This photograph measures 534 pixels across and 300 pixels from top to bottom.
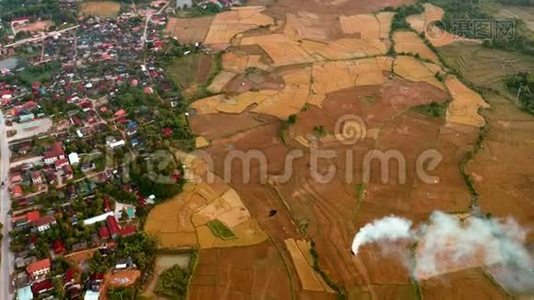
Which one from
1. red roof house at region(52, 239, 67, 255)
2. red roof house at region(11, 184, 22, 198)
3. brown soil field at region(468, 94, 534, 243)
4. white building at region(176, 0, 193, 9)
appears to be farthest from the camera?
white building at region(176, 0, 193, 9)

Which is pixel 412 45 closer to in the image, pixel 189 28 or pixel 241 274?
pixel 189 28

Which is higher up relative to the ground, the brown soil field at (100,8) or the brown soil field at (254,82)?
the brown soil field at (100,8)

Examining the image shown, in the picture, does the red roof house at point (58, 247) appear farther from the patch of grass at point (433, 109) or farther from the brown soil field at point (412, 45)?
the brown soil field at point (412, 45)

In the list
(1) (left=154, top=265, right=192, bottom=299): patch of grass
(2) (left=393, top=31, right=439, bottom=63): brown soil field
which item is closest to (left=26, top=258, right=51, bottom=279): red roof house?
(1) (left=154, top=265, right=192, bottom=299): patch of grass

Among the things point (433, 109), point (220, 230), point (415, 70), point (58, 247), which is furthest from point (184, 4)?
point (58, 247)

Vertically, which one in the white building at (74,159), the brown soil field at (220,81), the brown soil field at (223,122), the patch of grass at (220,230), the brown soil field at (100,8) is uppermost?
the brown soil field at (100,8)

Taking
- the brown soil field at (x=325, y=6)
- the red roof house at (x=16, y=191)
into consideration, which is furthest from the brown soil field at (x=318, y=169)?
the red roof house at (x=16, y=191)

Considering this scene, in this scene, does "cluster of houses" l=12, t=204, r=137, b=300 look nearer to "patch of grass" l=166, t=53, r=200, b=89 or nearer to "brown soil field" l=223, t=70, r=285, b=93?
"brown soil field" l=223, t=70, r=285, b=93
